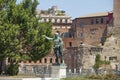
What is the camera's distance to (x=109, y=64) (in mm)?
104500

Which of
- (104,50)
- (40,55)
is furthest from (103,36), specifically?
(40,55)

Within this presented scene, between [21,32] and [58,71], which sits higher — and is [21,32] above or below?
above

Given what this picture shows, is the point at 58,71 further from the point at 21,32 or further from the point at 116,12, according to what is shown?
the point at 116,12

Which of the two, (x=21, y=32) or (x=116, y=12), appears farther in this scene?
(x=116, y=12)

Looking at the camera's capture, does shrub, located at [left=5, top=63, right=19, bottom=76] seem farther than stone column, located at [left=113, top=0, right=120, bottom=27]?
No

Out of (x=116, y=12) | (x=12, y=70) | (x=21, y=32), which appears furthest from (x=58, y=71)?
(x=116, y=12)

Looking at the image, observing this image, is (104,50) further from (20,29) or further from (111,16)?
(20,29)

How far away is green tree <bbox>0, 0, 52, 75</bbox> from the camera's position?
61.5 meters

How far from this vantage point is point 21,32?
6394 cm

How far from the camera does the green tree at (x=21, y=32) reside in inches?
2420

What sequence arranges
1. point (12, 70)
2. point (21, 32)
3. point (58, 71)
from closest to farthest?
point (58, 71), point (12, 70), point (21, 32)

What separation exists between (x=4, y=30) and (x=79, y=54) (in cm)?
4553

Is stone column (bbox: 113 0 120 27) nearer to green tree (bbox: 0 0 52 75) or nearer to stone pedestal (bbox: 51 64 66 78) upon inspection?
green tree (bbox: 0 0 52 75)

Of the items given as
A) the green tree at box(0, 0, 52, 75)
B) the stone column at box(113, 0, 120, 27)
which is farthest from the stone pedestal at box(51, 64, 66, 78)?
the stone column at box(113, 0, 120, 27)
